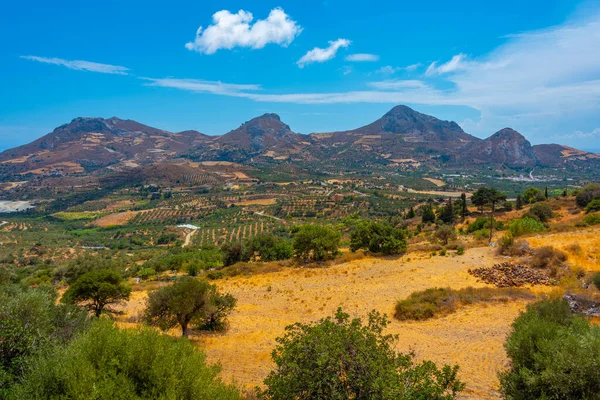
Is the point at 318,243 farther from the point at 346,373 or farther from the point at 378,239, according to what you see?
the point at 346,373

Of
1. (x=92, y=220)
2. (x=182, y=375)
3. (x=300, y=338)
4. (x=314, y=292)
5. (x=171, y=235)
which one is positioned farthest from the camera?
(x=92, y=220)

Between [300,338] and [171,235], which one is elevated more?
[300,338]

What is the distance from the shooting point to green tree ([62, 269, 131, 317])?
65.2 feet

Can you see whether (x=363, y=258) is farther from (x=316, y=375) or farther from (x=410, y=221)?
(x=410, y=221)

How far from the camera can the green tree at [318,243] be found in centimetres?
3494

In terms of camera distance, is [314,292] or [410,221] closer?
[314,292]

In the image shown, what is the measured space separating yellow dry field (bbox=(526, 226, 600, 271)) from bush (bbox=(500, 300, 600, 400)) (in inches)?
669

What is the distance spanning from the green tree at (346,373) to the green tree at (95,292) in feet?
53.7

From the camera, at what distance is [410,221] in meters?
62.2

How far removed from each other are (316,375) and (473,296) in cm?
1660

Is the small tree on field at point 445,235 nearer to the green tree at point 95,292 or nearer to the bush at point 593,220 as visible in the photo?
the bush at point 593,220

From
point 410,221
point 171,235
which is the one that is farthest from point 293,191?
point 410,221

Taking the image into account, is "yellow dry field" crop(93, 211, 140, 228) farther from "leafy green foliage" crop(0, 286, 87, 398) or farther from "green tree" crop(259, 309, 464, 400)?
"green tree" crop(259, 309, 464, 400)

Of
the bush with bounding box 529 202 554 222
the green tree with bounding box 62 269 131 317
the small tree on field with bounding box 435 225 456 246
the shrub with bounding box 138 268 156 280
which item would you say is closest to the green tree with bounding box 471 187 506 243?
the bush with bounding box 529 202 554 222
